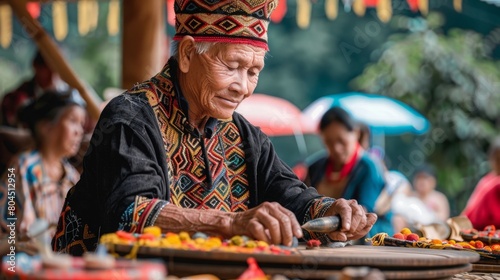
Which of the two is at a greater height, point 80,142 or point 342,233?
point 342,233

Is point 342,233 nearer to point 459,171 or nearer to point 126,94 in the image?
point 126,94

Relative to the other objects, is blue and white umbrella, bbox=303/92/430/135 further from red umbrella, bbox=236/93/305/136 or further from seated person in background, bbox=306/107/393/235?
seated person in background, bbox=306/107/393/235

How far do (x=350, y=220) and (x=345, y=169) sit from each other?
405 centimetres

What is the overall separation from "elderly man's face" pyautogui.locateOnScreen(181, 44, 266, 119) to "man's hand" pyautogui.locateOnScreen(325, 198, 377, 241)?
466 millimetres

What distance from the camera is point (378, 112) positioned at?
10.5 metres

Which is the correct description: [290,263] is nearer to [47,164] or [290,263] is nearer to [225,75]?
[225,75]

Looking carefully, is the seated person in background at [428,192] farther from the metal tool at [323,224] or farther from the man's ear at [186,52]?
the metal tool at [323,224]

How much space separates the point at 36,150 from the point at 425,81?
7037 millimetres

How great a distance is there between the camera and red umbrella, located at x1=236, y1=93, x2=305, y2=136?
11026mm

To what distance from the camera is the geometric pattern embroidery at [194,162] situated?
2.90m

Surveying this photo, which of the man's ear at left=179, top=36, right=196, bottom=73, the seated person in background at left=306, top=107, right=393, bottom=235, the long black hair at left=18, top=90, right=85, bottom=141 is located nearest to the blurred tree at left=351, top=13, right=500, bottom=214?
the seated person in background at left=306, top=107, right=393, bottom=235

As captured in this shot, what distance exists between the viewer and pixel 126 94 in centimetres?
286

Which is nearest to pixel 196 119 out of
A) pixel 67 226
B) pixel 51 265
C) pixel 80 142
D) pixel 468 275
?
pixel 67 226

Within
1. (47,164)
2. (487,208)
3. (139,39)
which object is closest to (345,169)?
(487,208)
